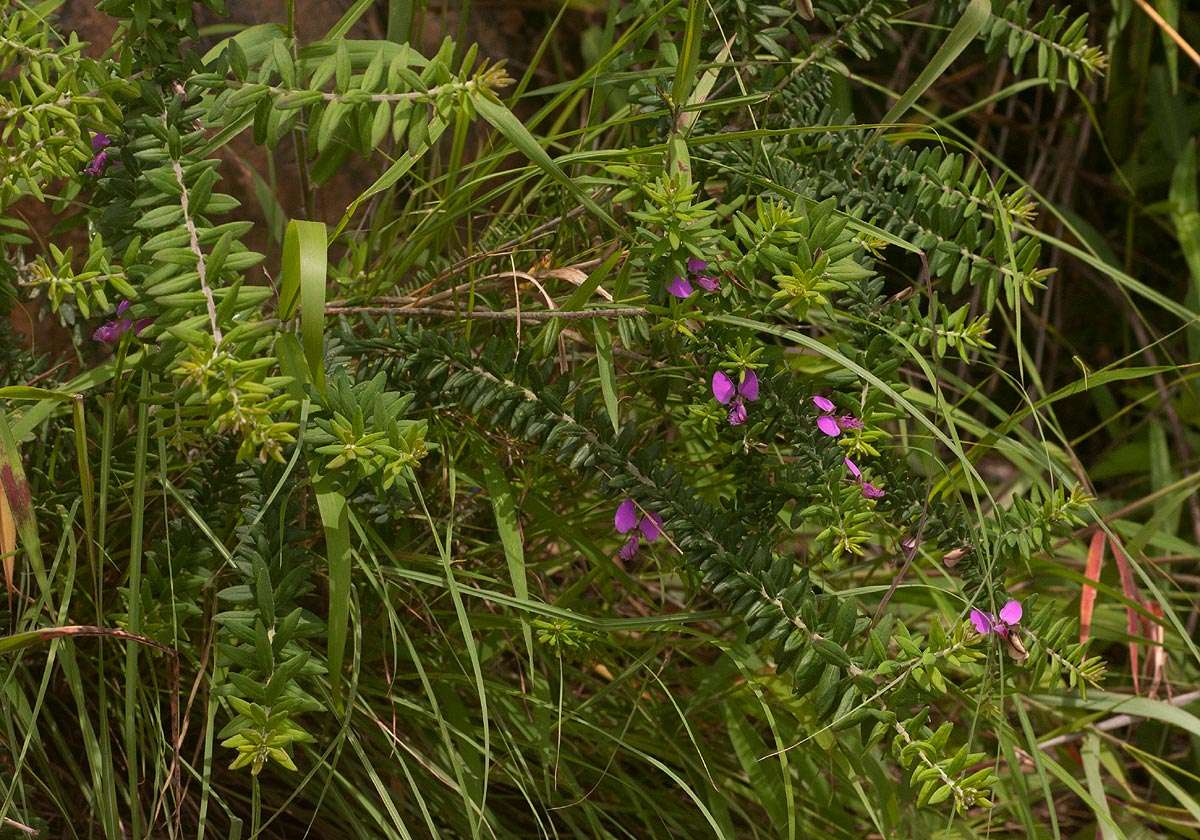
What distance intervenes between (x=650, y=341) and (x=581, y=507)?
24 cm

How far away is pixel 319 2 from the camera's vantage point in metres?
1.41

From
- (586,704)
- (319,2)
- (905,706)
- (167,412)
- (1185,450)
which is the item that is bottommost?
(1185,450)

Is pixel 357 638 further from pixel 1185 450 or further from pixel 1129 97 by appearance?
pixel 1129 97

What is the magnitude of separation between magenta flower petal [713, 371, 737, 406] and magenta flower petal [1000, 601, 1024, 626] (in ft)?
0.83

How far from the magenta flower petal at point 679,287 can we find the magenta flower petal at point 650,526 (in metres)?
0.17

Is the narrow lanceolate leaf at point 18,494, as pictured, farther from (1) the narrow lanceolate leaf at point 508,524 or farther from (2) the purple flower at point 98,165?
(1) the narrow lanceolate leaf at point 508,524

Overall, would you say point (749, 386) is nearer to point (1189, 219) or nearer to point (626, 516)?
point (626, 516)

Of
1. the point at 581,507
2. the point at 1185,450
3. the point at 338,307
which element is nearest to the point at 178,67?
the point at 338,307

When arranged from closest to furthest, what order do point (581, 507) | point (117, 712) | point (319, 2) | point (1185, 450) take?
point (117, 712) < point (581, 507) < point (319, 2) < point (1185, 450)

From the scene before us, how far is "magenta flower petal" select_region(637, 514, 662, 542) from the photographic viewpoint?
3.04 ft

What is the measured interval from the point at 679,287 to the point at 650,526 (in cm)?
19

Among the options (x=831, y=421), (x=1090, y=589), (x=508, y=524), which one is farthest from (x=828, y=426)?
(x=1090, y=589)

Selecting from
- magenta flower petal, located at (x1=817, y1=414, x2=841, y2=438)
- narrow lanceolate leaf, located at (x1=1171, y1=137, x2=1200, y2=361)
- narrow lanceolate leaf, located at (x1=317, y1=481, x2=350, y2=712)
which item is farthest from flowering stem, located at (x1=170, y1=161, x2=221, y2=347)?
narrow lanceolate leaf, located at (x1=1171, y1=137, x2=1200, y2=361)

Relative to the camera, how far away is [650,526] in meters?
0.94
